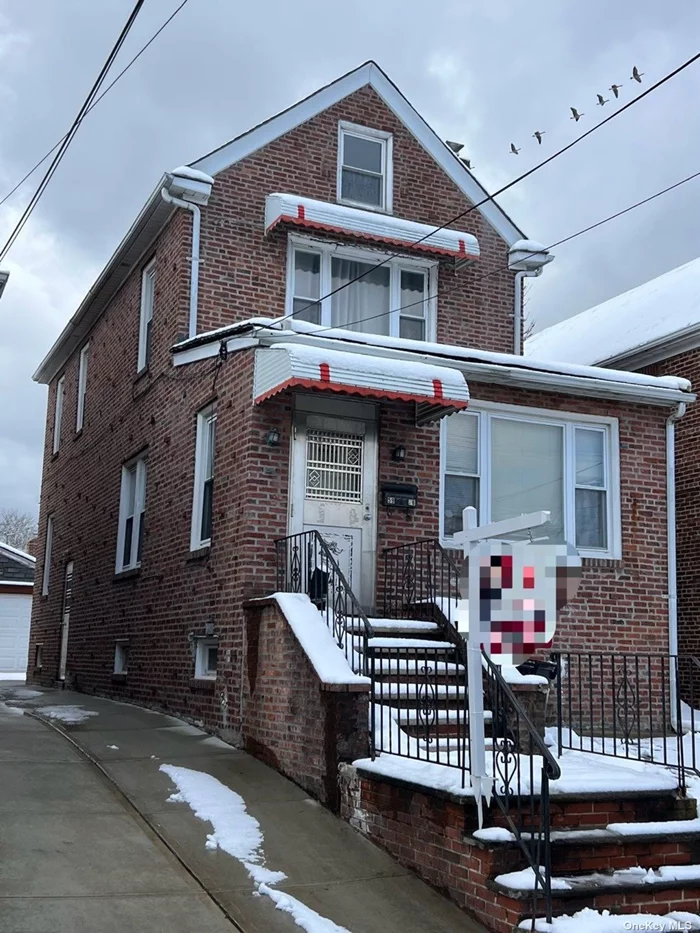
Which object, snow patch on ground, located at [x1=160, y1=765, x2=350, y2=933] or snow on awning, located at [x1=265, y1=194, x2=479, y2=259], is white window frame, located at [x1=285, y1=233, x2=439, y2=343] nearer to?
snow on awning, located at [x1=265, y1=194, x2=479, y2=259]

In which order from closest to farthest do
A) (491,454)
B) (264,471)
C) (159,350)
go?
(264,471), (491,454), (159,350)

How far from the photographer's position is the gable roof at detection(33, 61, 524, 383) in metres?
14.5

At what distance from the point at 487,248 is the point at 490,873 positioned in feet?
38.5

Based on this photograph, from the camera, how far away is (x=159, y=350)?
14.4 m

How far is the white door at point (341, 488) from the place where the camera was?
11156 millimetres

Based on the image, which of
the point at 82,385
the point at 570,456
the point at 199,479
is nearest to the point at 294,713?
the point at 199,479

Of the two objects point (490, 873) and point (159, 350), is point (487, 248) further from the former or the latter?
point (490, 873)

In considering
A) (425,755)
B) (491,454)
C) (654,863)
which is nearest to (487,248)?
(491,454)

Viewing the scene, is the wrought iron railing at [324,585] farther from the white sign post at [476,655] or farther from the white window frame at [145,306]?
the white window frame at [145,306]

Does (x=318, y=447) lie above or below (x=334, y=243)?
below

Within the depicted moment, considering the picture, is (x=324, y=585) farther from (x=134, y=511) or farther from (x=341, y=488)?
(x=134, y=511)

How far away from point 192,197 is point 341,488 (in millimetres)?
5099

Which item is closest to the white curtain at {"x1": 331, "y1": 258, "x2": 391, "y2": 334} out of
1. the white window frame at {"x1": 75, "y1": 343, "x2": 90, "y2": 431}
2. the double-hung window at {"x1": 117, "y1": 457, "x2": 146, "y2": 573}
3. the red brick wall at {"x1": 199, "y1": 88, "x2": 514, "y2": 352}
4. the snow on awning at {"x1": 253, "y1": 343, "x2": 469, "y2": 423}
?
the red brick wall at {"x1": 199, "y1": 88, "x2": 514, "y2": 352}

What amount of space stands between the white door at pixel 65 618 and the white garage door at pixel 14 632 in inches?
421
